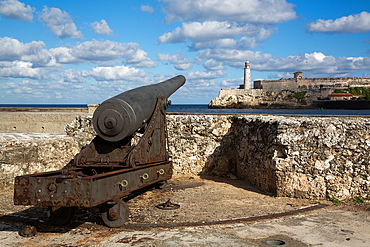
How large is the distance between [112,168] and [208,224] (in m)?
1.76

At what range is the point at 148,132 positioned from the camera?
5.39 metres

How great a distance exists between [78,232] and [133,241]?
2.77ft

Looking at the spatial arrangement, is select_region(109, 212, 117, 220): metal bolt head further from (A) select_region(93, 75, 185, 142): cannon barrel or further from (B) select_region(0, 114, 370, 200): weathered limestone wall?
(B) select_region(0, 114, 370, 200): weathered limestone wall

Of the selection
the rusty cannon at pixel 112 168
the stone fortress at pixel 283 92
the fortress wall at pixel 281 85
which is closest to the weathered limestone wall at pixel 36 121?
the rusty cannon at pixel 112 168

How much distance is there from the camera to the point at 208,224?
4.35 metres

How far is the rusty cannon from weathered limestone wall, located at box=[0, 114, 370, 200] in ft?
5.95

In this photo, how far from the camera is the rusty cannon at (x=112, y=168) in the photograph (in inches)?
151

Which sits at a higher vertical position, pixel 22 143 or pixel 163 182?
pixel 22 143

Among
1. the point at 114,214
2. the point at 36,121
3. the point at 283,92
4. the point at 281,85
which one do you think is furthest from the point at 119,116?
the point at 281,85

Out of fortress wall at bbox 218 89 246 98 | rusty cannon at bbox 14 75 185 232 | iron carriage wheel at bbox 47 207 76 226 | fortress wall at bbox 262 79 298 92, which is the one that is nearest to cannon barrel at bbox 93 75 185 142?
rusty cannon at bbox 14 75 185 232

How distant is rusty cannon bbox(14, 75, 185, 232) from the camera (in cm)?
385

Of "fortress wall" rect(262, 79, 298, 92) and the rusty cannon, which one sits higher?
"fortress wall" rect(262, 79, 298, 92)

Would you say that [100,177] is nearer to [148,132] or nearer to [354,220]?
[148,132]

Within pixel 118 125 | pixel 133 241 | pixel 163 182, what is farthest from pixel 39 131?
pixel 133 241
